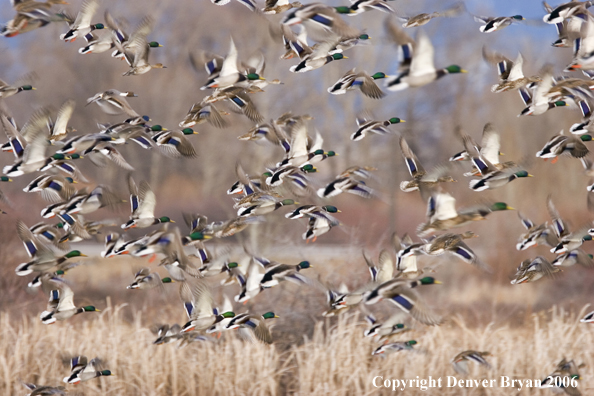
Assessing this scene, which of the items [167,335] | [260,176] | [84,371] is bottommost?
[84,371]

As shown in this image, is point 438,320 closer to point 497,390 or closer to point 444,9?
point 497,390

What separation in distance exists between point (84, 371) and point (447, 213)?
218 centimetres

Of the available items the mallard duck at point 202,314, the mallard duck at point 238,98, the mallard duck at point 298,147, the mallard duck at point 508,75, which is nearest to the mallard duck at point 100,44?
the mallard duck at point 238,98

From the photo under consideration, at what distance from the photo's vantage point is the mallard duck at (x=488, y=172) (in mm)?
2906

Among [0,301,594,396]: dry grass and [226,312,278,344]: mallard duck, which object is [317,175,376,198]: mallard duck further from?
[0,301,594,396]: dry grass

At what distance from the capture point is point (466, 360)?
358 cm

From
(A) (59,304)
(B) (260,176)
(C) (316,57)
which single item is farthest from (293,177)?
(A) (59,304)

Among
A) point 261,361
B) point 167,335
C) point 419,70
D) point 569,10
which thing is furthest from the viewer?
point 261,361

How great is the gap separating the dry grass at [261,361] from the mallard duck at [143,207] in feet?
2.99

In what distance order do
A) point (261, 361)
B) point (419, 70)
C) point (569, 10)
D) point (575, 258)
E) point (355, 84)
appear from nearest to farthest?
point (419, 70) → point (569, 10) → point (355, 84) → point (575, 258) → point (261, 361)

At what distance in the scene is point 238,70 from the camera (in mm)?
3098

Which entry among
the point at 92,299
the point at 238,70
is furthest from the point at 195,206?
the point at 238,70

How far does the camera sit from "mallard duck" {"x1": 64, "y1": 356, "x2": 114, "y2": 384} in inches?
129

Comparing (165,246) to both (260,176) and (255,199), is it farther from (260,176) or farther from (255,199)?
(260,176)
